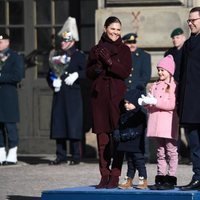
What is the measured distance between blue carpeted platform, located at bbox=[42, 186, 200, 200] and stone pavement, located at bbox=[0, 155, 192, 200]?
3.78ft

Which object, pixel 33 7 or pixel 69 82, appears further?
pixel 33 7

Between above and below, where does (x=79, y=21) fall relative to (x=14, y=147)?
above

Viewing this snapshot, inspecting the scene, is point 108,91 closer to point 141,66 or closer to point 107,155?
point 107,155

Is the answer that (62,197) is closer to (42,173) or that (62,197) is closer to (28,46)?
(42,173)

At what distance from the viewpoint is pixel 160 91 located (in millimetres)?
11180

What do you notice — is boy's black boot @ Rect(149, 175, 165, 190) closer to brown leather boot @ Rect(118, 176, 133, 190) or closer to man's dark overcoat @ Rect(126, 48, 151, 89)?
brown leather boot @ Rect(118, 176, 133, 190)

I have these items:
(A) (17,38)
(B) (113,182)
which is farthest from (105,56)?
(A) (17,38)

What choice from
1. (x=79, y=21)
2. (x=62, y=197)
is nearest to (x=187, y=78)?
(x=62, y=197)

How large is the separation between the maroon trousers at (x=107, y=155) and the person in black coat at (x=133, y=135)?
11 centimetres

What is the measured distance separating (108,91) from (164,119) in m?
0.65

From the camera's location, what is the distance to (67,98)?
16.0 m

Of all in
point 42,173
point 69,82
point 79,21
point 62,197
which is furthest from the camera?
point 79,21

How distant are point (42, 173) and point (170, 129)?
13.1 ft

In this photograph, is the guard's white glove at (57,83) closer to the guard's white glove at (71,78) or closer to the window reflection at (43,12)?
the guard's white glove at (71,78)
